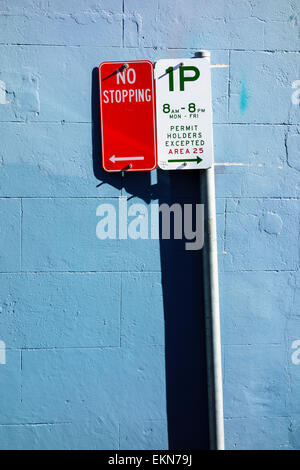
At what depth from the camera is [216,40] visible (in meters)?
3.61

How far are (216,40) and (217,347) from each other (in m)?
2.05

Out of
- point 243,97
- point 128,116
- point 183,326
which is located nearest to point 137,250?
point 183,326

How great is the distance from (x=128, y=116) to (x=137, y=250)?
0.89m

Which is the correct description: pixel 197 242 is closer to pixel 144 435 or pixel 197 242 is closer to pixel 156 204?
pixel 156 204

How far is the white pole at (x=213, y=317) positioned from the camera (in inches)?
142

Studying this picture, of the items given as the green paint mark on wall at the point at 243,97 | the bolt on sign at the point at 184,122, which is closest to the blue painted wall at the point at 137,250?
the green paint mark on wall at the point at 243,97

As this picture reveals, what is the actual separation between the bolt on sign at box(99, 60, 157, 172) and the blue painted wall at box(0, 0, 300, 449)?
0.08 meters

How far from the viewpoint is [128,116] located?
11.8 ft

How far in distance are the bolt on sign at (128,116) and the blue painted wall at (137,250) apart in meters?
0.08

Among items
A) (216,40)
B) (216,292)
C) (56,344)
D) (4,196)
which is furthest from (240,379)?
(216,40)

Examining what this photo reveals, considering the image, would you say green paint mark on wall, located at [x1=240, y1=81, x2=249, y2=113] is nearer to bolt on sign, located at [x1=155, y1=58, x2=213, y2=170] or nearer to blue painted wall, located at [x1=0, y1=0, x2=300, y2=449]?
blue painted wall, located at [x1=0, y1=0, x2=300, y2=449]

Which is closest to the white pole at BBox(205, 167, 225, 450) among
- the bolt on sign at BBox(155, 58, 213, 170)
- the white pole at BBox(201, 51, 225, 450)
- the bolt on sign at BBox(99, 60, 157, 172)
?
the white pole at BBox(201, 51, 225, 450)

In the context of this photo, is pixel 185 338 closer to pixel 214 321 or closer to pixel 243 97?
pixel 214 321

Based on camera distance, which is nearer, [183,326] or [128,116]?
[128,116]
